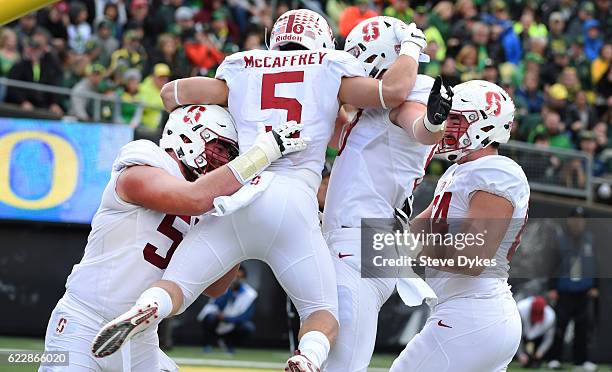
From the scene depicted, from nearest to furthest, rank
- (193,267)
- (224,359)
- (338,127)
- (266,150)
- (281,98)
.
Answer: (193,267) → (266,150) → (281,98) → (338,127) → (224,359)

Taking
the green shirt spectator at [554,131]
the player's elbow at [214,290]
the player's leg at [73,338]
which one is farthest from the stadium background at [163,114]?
the player's leg at [73,338]

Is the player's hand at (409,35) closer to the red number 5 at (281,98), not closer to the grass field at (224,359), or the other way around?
the red number 5 at (281,98)

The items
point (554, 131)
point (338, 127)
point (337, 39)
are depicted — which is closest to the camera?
point (338, 127)

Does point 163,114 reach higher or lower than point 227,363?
higher

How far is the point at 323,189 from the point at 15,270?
20.7ft

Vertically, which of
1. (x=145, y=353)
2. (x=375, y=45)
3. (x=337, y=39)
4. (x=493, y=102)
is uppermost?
(x=375, y=45)

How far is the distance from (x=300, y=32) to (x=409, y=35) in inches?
22.0

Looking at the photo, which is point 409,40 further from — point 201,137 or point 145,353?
point 145,353

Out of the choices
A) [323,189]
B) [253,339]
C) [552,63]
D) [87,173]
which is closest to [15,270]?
[87,173]

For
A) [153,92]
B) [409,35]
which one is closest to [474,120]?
[409,35]

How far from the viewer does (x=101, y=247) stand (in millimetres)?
5965

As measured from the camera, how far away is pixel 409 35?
630cm

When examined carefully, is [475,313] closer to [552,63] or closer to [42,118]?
[42,118]

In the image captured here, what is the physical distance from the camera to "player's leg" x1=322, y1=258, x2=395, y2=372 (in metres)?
5.96
